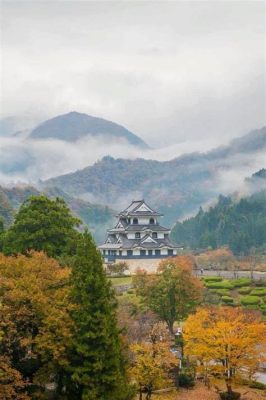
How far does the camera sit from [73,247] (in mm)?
40812

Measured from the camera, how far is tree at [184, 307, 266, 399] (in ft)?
104

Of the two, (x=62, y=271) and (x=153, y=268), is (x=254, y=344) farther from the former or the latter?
(x=153, y=268)

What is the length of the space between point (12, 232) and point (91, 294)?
15.6m

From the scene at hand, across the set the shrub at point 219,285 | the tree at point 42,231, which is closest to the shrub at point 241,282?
the shrub at point 219,285

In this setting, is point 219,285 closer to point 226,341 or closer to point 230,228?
point 226,341

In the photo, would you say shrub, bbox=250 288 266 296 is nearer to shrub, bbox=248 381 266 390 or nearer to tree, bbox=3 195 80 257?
shrub, bbox=248 381 266 390

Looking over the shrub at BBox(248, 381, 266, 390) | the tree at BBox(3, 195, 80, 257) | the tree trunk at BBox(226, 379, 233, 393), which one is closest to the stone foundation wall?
the tree at BBox(3, 195, 80, 257)

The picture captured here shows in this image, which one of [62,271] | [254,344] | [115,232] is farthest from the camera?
[115,232]

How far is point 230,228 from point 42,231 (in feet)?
252

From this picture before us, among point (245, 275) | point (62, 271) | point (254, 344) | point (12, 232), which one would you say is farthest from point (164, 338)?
point (245, 275)

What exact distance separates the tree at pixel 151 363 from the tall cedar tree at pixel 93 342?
239cm

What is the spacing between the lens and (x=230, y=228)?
112812 mm

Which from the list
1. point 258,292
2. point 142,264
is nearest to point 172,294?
point 258,292

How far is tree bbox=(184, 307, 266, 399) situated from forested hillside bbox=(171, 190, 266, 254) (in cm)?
6433
